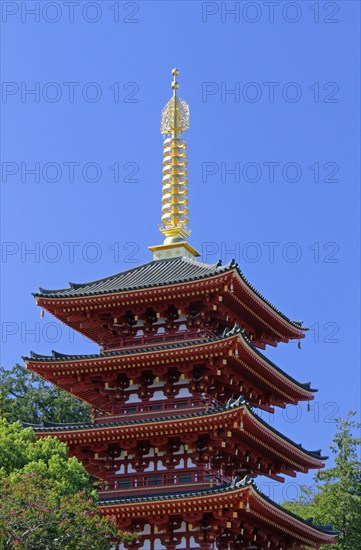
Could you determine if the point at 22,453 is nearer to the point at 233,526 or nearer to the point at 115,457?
the point at 115,457

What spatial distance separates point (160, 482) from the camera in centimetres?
4216

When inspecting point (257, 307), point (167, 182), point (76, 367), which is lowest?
point (76, 367)

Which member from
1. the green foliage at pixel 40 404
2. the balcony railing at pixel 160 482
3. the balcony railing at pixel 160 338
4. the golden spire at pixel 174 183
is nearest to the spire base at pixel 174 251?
the golden spire at pixel 174 183

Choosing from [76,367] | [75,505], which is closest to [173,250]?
[76,367]

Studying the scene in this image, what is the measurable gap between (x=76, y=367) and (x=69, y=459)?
11.5 feet

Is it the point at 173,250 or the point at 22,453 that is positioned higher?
the point at 173,250

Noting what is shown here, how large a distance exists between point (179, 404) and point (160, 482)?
3.02 m

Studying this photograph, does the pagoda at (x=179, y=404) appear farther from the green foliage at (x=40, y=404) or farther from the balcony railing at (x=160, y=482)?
the green foliage at (x=40, y=404)

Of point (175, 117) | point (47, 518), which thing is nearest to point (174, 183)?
point (175, 117)

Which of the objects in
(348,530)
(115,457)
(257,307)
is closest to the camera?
(115,457)

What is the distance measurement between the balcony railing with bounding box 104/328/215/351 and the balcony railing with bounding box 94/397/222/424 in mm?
2246

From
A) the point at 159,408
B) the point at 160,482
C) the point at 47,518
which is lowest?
the point at 47,518

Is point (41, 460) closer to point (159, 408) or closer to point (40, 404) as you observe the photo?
point (159, 408)

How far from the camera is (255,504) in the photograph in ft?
131
